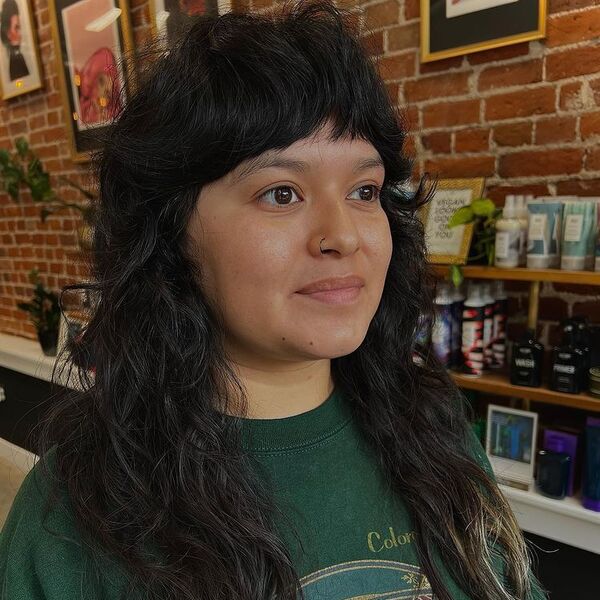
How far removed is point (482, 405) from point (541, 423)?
0.66 ft

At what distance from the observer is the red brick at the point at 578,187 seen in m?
1.54

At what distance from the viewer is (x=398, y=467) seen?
92cm

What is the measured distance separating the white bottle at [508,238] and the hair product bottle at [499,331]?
0.17m

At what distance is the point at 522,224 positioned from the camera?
5.12 ft

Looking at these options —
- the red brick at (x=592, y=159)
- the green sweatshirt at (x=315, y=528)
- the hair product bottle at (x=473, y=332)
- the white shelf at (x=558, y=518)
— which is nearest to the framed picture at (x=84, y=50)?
the hair product bottle at (x=473, y=332)

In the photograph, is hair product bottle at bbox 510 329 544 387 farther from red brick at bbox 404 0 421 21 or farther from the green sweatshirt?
red brick at bbox 404 0 421 21

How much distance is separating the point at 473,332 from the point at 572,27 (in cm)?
91

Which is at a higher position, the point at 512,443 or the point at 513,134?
the point at 513,134

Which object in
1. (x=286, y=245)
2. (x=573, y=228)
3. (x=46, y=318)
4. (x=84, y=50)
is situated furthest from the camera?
(x=46, y=318)

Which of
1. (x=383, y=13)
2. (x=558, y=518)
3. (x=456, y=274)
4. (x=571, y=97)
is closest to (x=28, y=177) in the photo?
(x=383, y=13)

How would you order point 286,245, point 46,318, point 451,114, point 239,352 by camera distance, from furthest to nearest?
point 46,318 < point 451,114 < point 239,352 < point 286,245

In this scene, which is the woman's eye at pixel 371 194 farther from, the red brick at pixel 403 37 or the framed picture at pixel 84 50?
the framed picture at pixel 84 50

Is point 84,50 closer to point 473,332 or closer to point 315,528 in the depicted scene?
point 473,332

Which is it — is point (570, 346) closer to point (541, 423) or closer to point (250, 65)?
point (541, 423)
